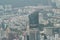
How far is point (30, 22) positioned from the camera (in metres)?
1.73

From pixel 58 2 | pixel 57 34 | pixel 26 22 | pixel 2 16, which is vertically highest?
pixel 58 2

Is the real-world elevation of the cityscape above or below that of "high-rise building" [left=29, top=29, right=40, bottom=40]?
above

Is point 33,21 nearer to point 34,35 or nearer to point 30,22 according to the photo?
point 30,22

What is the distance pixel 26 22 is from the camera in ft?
5.75

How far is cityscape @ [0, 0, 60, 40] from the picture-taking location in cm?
169

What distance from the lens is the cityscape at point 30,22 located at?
1.69m

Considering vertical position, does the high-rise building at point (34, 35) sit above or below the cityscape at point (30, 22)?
below

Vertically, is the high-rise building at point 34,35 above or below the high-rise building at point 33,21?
below

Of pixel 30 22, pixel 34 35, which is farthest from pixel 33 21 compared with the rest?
pixel 34 35

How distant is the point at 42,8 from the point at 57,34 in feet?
1.39

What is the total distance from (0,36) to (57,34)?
2.57 ft

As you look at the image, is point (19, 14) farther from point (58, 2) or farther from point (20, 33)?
point (58, 2)

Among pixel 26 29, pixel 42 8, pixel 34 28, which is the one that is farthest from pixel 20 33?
pixel 42 8

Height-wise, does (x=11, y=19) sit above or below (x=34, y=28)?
above
